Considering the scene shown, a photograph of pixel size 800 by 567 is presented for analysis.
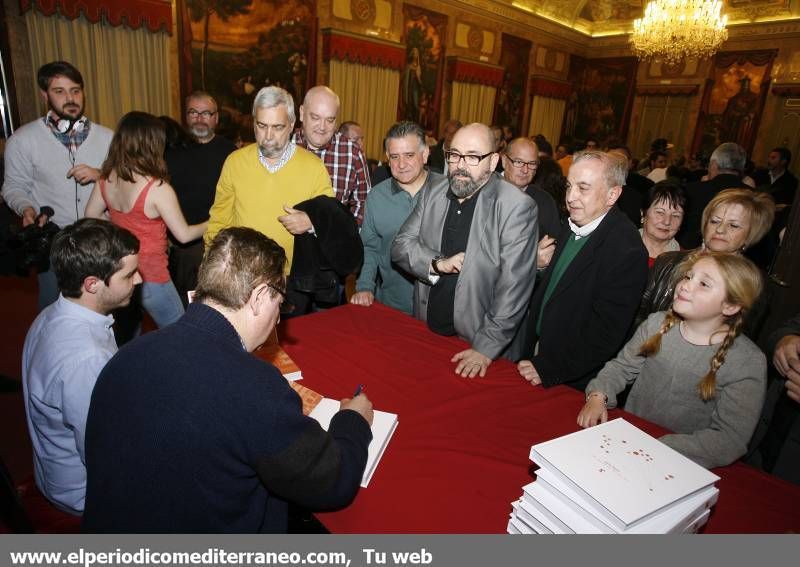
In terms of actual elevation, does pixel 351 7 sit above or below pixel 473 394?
above

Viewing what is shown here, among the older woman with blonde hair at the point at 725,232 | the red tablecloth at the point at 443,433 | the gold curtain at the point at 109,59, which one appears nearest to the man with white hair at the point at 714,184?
the older woman with blonde hair at the point at 725,232

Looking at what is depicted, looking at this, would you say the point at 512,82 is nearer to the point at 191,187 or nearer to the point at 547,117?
the point at 547,117

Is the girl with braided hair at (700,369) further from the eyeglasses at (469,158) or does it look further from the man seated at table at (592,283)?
the eyeglasses at (469,158)

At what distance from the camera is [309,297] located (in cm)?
319

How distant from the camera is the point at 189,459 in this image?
112cm

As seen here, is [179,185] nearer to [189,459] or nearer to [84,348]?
[84,348]

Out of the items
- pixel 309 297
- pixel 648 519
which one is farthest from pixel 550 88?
pixel 648 519

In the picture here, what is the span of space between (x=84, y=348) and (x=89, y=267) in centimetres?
34

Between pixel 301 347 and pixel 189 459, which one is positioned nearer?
pixel 189 459

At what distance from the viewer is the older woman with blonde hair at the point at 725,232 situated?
102 inches

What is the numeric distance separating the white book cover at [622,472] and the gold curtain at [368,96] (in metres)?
9.22

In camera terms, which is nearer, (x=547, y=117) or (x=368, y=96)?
(x=368, y=96)

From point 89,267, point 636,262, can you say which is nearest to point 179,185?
point 89,267

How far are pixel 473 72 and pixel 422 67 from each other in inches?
60.8
